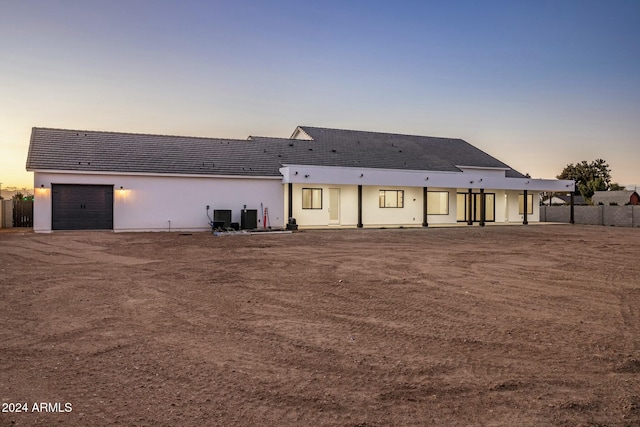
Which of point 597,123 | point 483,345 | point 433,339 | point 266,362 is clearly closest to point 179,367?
point 266,362

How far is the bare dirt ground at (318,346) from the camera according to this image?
141 inches

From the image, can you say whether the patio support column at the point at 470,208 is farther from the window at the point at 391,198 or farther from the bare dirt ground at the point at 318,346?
the bare dirt ground at the point at 318,346

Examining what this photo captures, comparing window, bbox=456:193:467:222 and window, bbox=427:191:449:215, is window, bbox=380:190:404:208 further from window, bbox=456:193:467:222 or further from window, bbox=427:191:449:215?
window, bbox=456:193:467:222

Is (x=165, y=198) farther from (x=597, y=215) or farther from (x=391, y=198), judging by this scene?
(x=597, y=215)

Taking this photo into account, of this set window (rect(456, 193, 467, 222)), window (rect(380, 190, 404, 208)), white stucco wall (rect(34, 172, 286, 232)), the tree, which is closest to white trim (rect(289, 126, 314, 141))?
window (rect(380, 190, 404, 208))

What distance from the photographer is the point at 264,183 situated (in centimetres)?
2614

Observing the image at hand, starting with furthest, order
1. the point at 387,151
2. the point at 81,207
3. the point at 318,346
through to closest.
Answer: the point at 387,151
the point at 81,207
the point at 318,346

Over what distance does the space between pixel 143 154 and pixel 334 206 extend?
11.8 metres

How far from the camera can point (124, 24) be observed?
770 inches

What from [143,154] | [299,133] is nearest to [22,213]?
[143,154]

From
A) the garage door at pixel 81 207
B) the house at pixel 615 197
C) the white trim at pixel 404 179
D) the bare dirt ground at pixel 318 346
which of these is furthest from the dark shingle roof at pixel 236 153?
the house at pixel 615 197

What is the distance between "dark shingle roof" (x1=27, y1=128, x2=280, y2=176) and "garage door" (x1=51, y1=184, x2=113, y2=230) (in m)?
1.06

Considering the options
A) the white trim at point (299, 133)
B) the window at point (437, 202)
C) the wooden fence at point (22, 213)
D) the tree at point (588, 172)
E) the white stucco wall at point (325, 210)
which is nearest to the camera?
the wooden fence at point (22, 213)

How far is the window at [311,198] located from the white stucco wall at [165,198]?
2.23 meters
